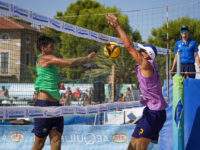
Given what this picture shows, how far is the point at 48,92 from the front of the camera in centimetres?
399

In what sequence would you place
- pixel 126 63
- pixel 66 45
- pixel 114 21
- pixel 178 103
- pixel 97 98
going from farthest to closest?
1. pixel 126 63
2. pixel 66 45
3. pixel 97 98
4. pixel 178 103
5. pixel 114 21

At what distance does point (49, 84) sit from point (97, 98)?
3.46 m

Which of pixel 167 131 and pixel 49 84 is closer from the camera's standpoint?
pixel 49 84

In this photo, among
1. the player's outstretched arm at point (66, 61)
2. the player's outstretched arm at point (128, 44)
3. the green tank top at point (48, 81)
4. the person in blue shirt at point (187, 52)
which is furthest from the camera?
the person in blue shirt at point (187, 52)

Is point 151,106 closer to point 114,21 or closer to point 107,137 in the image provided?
point 114,21

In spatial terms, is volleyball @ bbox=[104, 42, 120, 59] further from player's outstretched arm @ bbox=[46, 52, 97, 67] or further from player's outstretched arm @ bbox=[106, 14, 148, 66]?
player's outstretched arm @ bbox=[106, 14, 148, 66]

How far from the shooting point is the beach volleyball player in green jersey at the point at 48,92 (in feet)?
12.9

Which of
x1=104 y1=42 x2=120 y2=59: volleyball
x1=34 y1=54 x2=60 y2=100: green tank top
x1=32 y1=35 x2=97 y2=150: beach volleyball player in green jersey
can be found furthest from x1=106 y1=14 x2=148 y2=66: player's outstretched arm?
x1=104 y1=42 x2=120 y2=59: volleyball

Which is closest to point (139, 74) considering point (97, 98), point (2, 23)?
point (2, 23)

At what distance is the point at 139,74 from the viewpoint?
386cm

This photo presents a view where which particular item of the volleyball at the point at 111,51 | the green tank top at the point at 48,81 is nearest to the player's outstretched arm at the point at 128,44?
the green tank top at the point at 48,81

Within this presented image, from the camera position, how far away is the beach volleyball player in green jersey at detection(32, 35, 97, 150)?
12.9ft

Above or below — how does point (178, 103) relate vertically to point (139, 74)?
below

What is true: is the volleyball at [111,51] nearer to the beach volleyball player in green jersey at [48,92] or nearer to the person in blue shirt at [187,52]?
the beach volleyball player in green jersey at [48,92]
